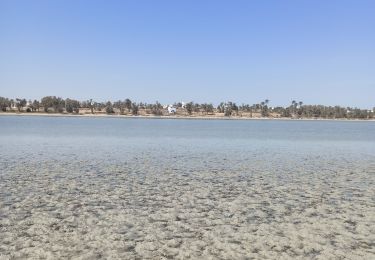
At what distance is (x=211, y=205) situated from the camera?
1842 cm

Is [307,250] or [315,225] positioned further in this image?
[315,225]

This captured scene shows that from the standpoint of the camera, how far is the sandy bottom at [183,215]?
41.3 ft

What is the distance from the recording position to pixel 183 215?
54.4 feet

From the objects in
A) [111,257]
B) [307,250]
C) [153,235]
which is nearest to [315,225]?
[307,250]

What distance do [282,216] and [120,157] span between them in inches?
929

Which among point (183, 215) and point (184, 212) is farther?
point (184, 212)

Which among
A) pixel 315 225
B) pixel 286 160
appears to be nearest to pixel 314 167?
pixel 286 160

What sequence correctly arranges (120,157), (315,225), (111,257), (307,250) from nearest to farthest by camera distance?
1. (111,257)
2. (307,250)
3. (315,225)
4. (120,157)

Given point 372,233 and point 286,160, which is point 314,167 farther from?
point 372,233

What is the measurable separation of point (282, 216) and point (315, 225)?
60.8 inches

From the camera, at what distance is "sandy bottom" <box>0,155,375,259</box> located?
12602 mm

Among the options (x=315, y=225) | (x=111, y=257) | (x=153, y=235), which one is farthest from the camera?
(x=315, y=225)

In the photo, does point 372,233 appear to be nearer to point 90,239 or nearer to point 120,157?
point 90,239

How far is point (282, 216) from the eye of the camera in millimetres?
16672
